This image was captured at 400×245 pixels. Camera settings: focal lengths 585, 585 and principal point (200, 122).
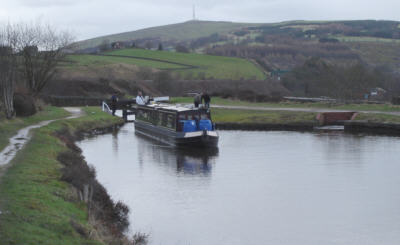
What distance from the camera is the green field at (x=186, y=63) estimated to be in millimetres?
98500

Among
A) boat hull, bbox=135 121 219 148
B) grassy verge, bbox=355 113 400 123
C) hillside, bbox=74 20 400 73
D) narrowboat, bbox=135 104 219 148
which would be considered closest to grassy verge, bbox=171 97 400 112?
grassy verge, bbox=355 113 400 123

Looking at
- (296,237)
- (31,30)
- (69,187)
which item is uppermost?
(31,30)

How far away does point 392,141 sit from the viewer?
33.9 metres

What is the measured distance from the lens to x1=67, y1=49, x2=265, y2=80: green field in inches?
3878

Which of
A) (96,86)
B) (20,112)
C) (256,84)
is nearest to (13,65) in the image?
(20,112)

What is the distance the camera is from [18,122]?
113 feet

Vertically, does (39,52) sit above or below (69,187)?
above

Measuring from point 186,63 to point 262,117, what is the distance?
2726 inches

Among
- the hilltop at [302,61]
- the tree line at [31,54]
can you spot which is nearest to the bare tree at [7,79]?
the tree line at [31,54]

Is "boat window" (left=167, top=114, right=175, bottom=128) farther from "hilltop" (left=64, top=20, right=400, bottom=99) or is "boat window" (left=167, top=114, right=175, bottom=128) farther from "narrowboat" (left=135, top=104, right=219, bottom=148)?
"hilltop" (left=64, top=20, right=400, bottom=99)

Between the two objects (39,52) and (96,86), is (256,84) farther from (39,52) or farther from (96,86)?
(39,52)

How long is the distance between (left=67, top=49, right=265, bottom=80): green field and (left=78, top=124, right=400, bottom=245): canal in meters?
60.7

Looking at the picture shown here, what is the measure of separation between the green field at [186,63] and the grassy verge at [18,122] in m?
45.5

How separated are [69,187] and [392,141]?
72.9 ft
